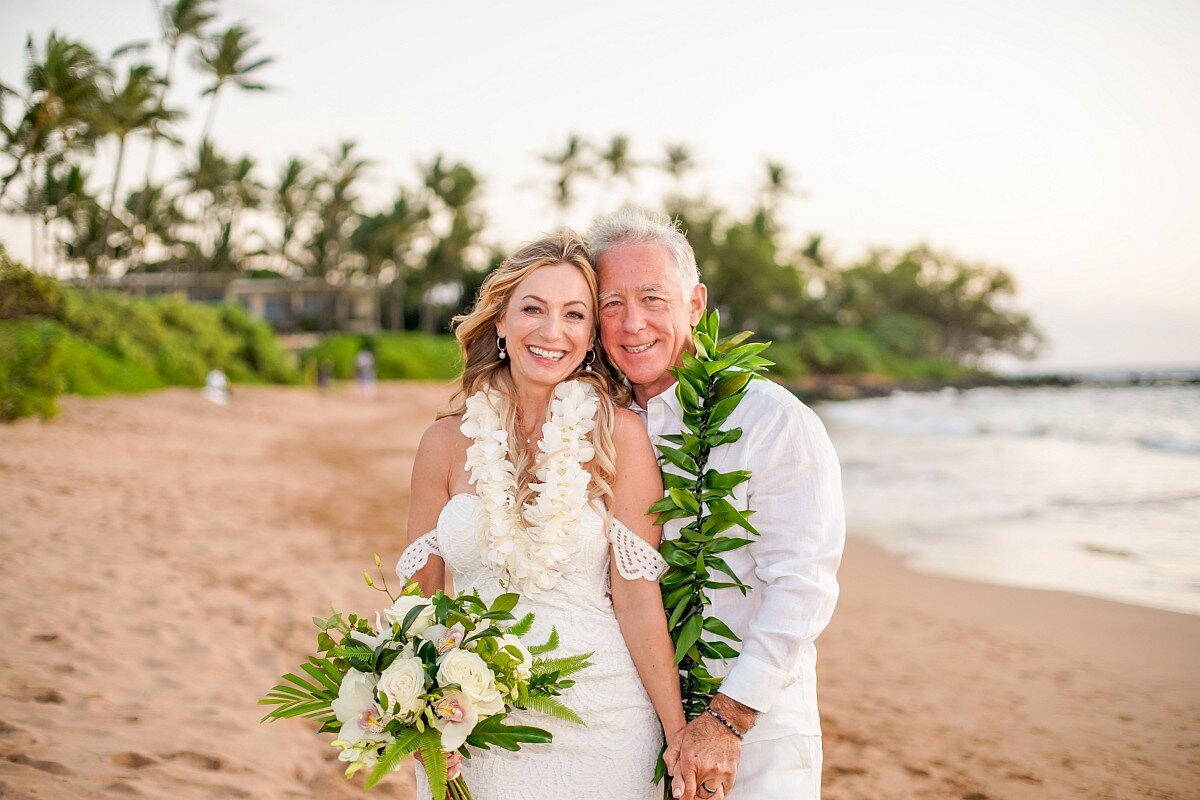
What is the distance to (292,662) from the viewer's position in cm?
627

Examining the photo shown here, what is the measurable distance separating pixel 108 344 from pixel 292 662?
76.6 feet

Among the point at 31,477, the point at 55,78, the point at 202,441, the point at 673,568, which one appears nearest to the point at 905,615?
the point at 673,568

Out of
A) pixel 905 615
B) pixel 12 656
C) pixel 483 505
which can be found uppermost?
pixel 483 505

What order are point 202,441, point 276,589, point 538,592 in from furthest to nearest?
point 202,441 < point 276,589 < point 538,592

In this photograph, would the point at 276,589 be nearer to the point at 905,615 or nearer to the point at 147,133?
the point at 905,615

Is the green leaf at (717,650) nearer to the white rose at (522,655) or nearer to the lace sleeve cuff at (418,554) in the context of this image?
the white rose at (522,655)

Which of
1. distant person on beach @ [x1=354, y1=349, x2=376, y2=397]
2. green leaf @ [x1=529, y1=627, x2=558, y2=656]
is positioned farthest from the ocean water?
distant person on beach @ [x1=354, y1=349, x2=376, y2=397]

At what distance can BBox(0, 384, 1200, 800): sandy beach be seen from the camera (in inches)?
179

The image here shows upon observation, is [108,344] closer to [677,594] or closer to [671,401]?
[671,401]

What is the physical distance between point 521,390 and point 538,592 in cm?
68

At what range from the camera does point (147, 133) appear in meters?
32.0

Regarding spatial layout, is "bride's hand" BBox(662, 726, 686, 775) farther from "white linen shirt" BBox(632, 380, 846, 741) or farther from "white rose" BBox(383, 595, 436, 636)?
"white rose" BBox(383, 595, 436, 636)

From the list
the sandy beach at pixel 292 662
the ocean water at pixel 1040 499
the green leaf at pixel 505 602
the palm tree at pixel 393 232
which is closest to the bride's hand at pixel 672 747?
the green leaf at pixel 505 602

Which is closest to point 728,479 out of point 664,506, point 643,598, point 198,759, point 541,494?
point 664,506
